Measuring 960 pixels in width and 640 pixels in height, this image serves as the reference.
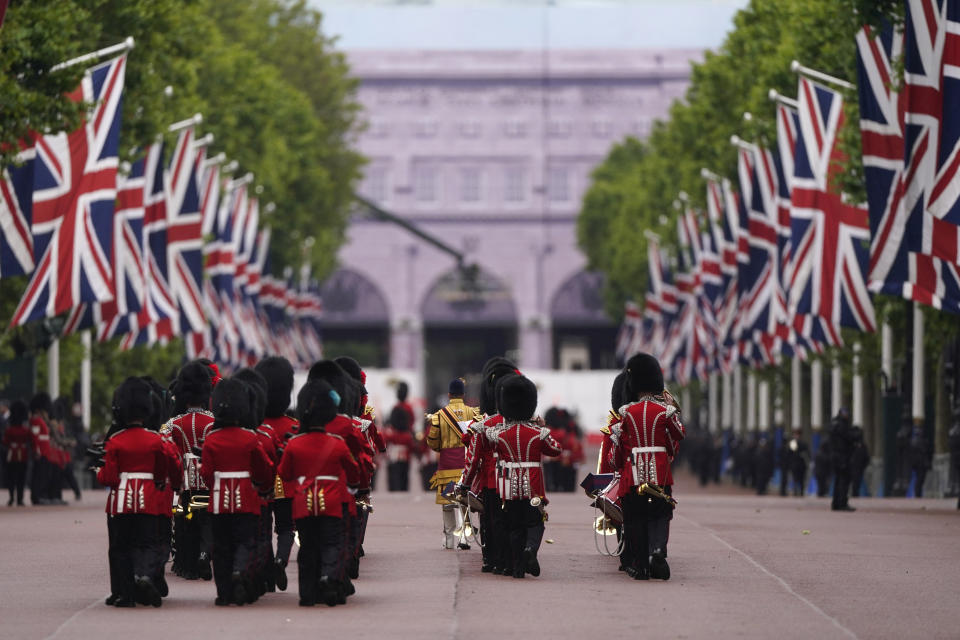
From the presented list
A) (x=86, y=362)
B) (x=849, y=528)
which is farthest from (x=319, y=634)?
(x=86, y=362)

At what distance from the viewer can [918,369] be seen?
40812mm

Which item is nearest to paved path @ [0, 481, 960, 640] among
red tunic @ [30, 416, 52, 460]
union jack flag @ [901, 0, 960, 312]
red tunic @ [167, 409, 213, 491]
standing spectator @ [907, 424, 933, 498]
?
red tunic @ [167, 409, 213, 491]

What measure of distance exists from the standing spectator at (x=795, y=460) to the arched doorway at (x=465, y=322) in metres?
73.2

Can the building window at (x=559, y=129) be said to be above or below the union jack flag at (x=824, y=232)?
above

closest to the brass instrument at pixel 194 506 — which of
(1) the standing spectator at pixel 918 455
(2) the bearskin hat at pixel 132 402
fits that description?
(2) the bearskin hat at pixel 132 402

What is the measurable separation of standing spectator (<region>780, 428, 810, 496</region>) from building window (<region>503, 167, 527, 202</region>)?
8704cm

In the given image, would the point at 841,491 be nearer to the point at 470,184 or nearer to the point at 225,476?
the point at 225,476

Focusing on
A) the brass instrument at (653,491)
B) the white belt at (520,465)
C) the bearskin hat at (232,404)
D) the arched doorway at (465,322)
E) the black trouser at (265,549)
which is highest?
the arched doorway at (465,322)

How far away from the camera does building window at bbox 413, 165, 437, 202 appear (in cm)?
13700

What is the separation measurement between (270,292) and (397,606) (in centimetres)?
5064

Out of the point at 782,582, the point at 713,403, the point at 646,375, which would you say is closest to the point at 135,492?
the point at 646,375

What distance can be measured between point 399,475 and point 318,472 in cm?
2521

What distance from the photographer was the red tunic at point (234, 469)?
17.4 meters

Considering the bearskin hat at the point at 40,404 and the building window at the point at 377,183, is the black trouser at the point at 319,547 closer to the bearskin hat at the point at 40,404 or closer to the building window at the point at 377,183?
the bearskin hat at the point at 40,404
